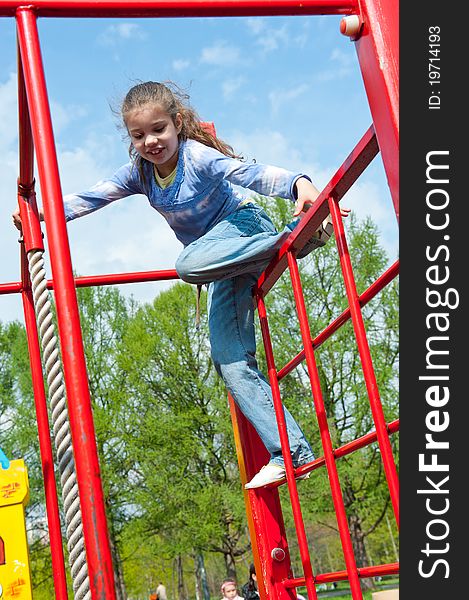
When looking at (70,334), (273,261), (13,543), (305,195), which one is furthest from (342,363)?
(70,334)

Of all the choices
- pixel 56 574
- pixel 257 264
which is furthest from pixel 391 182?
pixel 56 574

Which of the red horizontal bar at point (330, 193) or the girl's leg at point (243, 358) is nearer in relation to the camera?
the red horizontal bar at point (330, 193)

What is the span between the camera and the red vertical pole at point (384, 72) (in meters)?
1.19

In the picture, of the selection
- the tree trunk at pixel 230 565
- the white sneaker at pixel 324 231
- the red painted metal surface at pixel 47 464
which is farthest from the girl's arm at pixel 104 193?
the tree trunk at pixel 230 565

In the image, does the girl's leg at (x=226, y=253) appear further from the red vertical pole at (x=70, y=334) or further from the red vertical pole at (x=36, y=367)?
the red vertical pole at (x=70, y=334)

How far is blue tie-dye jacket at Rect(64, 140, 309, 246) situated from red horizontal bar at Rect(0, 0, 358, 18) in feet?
2.09

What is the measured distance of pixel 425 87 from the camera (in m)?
1.13

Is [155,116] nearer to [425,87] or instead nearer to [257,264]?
[257,264]

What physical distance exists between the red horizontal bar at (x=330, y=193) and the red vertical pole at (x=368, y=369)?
44 mm

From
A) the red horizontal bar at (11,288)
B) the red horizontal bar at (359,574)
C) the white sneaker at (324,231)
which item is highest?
the red horizontal bar at (11,288)

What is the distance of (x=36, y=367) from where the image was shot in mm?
2359

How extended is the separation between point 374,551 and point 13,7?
29.6 metres

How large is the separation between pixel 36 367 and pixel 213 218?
2.47 ft

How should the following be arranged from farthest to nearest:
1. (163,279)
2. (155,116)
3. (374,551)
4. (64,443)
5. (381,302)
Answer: (374,551) < (381,302) < (163,279) < (155,116) < (64,443)
